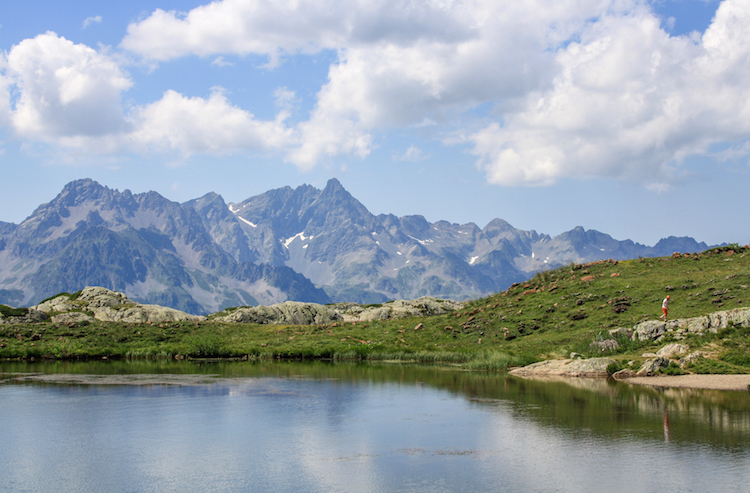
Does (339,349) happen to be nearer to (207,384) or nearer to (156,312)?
(207,384)

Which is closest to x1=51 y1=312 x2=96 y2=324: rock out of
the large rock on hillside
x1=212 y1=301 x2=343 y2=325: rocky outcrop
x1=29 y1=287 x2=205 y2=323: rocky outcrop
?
x1=29 y1=287 x2=205 y2=323: rocky outcrop

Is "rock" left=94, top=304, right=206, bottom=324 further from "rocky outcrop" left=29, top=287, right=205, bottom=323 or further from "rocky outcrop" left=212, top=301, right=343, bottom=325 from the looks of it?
"rocky outcrop" left=212, top=301, right=343, bottom=325

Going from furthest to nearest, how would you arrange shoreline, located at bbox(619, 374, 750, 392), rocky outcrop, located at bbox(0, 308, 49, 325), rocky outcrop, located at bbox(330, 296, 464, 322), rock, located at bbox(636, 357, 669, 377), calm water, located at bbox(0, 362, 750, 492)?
1. rocky outcrop, located at bbox(330, 296, 464, 322)
2. rocky outcrop, located at bbox(0, 308, 49, 325)
3. rock, located at bbox(636, 357, 669, 377)
4. shoreline, located at bbox(619, 374, 750, 392)
5. calm water, located at bbox(0, 362, 750, 492)

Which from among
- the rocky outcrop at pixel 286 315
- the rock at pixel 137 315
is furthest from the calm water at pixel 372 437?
the rocky outcrop at pixel 286 315

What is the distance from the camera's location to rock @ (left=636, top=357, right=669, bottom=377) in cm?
4322

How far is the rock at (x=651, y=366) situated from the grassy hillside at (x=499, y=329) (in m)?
3.57

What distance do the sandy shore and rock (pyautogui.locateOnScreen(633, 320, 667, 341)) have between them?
9.32 metres

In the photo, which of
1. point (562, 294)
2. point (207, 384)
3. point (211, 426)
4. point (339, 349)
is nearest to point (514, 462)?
point (211, 426)

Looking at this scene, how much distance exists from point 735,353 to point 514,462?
30.0m

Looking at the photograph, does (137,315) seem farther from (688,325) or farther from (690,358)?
(690,358)

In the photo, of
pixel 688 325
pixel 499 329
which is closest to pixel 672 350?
pixel 688 325

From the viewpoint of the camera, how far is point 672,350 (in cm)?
4631

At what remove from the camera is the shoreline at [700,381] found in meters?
37.9

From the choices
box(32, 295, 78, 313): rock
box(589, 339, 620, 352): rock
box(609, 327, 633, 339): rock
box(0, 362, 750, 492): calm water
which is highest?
box(32, 295, 78, 313): rock
